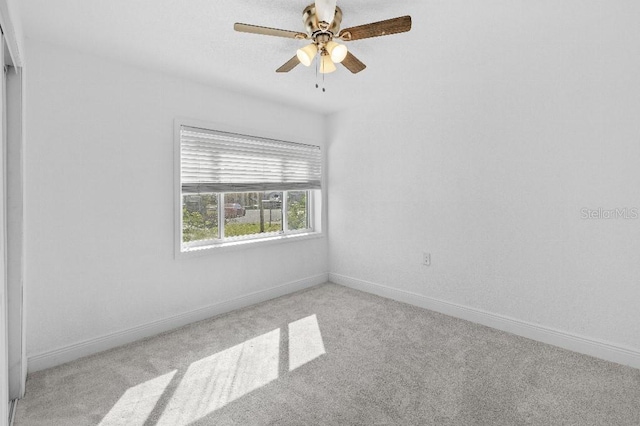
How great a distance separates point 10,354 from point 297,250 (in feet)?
8.74

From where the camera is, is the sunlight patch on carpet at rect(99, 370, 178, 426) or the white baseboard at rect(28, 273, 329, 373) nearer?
the sunlight patch on carpet at rect(99, 370, 178, 426)

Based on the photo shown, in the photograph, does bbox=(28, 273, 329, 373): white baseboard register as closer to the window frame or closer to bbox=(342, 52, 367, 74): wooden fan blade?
the window frame

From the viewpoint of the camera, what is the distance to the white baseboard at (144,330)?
2299 mm

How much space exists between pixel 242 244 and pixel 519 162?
2.72 meters

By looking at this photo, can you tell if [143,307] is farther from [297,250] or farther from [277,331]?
[297,250]

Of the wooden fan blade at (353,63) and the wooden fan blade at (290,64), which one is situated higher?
the wooden fan blade at (290,64)

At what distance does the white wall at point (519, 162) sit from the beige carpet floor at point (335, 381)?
462 mm

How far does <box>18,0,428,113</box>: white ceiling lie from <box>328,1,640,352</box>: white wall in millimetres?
186

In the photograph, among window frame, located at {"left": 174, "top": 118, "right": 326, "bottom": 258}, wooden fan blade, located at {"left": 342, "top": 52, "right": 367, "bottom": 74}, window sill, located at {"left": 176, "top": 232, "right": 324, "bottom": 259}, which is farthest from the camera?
window sill, located at {"left": 176, "top": 232, "right": 324, "bottom": 259}

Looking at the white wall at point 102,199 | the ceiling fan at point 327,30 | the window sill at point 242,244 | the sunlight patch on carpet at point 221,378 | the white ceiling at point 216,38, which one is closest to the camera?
the ceiling fan at point 327,30

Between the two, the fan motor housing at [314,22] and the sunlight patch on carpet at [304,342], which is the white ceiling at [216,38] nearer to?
the fan motor housing at [314,22]

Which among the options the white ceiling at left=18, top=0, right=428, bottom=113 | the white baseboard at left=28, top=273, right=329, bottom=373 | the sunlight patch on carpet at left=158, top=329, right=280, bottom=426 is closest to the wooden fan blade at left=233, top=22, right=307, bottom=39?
the white ceiling at left=18, top=0, right=428, bottom=113

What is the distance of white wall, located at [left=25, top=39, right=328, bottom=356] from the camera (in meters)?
2.28

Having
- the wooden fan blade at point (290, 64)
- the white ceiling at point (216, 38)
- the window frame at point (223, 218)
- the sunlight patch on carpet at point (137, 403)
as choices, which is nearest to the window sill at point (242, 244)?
the window frame at point (223, 218)
